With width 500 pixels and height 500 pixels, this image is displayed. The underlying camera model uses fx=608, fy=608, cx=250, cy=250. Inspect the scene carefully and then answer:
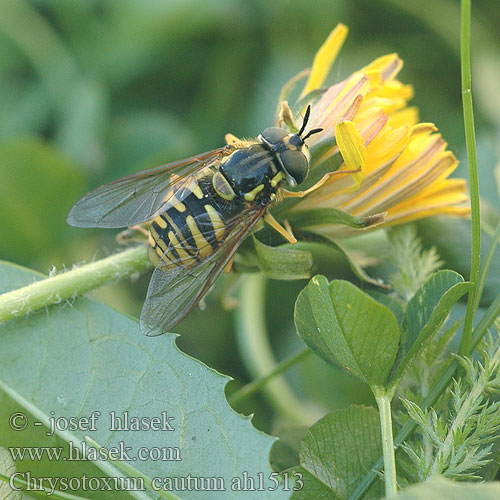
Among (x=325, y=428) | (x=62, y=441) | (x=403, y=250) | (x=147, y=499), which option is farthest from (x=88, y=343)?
(x=403, y=250)

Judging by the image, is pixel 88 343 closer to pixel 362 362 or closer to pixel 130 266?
pixel 130 266

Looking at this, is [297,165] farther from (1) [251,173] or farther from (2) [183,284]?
(2) [183,284]

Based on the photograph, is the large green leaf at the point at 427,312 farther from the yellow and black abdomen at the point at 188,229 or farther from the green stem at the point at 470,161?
the yellow and black abdomen at the point at 188,229

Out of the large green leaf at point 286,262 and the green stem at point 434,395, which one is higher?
the large green leaf at point 286,262

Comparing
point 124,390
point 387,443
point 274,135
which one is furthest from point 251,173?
point 387,443

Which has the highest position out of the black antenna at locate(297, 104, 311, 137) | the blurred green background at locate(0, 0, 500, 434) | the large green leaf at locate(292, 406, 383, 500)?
the blurred green background at locate(0, 0, 500, 434)

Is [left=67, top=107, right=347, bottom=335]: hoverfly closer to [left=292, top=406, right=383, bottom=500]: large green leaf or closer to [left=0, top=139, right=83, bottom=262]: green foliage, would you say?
[left=292, top=406, right=383, bottom=500]: large green leaf

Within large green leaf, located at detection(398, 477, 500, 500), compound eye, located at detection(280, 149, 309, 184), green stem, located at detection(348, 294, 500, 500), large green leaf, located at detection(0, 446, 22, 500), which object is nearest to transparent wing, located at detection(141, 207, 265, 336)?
compound eye, located at detection(280, 149, 309, 184)

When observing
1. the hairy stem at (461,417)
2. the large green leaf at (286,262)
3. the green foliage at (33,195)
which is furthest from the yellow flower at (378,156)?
the green foliage at (33,195)
